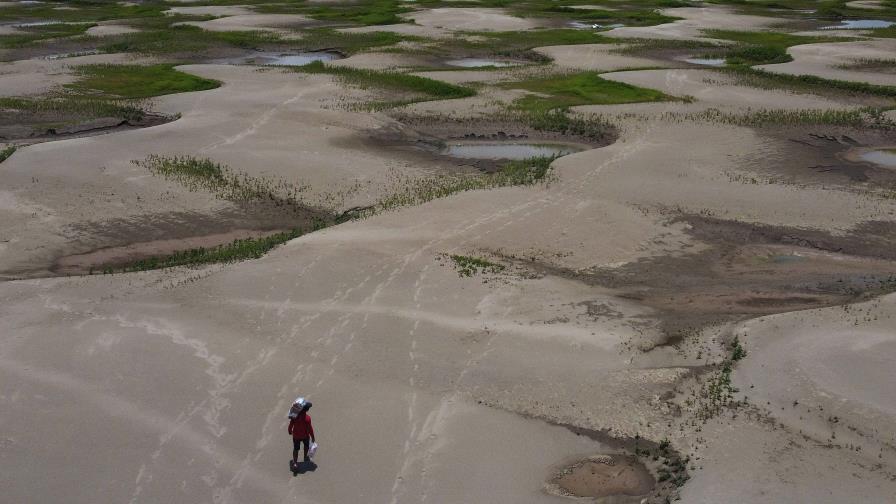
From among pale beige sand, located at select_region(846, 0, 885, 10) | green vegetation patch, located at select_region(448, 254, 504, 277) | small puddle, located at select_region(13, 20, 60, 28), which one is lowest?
green vegetation patch, located at select_region(448, 254, 504, 277)

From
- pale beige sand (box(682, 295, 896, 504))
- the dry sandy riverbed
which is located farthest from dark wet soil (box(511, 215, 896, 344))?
pale beige sand (box(682, 295, 896, 504))

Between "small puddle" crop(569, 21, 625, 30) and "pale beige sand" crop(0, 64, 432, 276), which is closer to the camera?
"pale beige sand" crop(0, 64, 432, 276)

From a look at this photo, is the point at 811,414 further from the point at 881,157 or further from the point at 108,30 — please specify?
the point at 108,30

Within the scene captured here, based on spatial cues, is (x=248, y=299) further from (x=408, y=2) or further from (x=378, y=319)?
(x=408, y=2)

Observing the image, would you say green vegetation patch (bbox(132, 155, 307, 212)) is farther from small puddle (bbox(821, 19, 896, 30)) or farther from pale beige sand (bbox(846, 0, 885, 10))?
pale beige sand (bbox(846, 0, 885, 10))

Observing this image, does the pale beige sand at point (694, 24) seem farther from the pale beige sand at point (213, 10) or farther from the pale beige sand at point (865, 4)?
the pale beige sand at point (213, 10)

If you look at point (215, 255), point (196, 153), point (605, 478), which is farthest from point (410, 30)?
point (605, 478)

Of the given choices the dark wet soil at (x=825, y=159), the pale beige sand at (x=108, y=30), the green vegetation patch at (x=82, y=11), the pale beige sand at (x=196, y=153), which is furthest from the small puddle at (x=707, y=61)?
the green vegetation patch at (x=82, y=11)

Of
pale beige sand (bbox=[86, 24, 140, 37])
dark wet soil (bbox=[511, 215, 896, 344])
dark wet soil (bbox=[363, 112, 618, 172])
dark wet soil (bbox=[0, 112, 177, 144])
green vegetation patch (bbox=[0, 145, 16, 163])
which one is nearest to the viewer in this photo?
dark wet soil (bbox=[511, 215, 896, 344])
